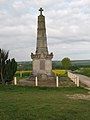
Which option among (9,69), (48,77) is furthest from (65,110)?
(48,77)

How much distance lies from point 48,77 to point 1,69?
7.57m

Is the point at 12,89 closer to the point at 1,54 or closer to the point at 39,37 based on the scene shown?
the point at 1,54

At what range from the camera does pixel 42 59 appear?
28.3 metres

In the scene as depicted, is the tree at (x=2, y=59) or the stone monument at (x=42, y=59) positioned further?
the stone monument at (x=42, y=59)

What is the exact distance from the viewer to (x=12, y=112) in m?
9.48

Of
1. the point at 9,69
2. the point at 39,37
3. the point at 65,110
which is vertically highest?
the point at 39,37

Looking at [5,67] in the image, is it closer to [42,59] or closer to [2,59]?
[2,59]

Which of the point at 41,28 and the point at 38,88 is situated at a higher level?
the point at 41,28

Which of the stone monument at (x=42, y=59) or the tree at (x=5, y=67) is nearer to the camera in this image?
the tree at (x=5, y=67)

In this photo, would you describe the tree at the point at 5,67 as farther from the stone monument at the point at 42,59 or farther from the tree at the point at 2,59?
the stone monument at the point at 42,59

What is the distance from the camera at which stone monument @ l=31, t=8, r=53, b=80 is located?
28234 mm

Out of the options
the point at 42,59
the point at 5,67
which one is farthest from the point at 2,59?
the point at 42,59

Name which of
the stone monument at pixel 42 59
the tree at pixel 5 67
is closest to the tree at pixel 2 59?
the tree at pixel 5 67

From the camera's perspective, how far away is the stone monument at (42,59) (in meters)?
28.2
